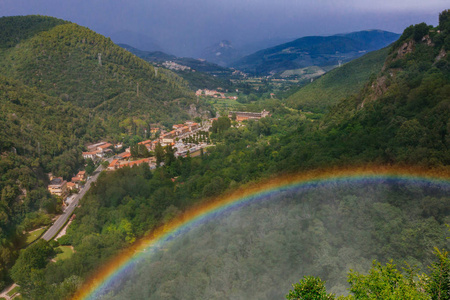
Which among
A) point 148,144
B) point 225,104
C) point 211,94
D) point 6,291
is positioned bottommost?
point 6,291

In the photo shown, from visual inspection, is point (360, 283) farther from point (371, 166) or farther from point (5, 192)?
point (5, 192)

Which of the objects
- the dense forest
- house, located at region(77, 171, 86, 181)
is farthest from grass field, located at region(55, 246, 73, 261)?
house, located at region(77, 171, 86, 181)

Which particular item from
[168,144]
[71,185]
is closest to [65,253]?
[71,185]

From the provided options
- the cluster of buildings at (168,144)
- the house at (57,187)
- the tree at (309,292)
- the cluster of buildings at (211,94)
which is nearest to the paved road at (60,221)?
the house at (57,187)

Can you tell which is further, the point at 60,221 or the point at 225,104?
the point at 225,104

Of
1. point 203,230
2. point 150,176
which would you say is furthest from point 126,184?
point 203,230

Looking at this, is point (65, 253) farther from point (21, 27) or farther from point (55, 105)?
point (21, 27)
